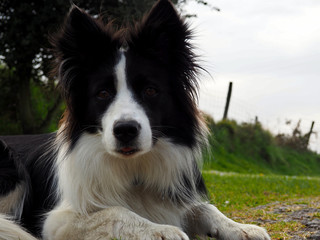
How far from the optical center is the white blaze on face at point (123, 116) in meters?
3.34

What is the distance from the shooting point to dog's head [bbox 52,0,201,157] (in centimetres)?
373

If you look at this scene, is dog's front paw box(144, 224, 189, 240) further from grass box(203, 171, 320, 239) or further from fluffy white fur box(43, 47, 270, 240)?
grass box(203, 171, 320, 239)

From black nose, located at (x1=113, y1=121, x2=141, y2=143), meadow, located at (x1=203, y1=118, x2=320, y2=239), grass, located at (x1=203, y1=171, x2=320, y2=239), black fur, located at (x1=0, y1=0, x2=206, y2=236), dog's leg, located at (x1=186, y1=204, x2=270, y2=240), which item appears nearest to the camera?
black nose, located at (x1=113, y1=121, x2=141, y2=143)

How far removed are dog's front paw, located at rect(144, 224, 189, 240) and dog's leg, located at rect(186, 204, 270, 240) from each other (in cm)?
63

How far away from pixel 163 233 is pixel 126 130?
0.82 metres

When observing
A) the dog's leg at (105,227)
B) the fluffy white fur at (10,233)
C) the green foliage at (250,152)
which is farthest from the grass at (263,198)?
the green foliage at (250,152)

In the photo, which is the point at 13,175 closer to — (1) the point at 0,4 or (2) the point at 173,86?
(2) the point at 173,86

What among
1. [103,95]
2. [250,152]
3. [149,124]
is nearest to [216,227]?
[149,124]

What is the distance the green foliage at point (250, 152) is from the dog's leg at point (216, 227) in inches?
571

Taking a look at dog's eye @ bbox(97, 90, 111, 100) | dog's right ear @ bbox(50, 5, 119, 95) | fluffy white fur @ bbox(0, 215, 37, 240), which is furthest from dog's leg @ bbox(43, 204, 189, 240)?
dog's right ear @ bbox(50, 5, 119, 95)

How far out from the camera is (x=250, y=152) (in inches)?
819

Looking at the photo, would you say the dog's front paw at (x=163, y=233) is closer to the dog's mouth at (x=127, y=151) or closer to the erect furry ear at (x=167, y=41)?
the dog's mouth at (x=127, y=151)

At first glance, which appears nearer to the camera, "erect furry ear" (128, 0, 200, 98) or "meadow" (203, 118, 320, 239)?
"erect furry ear" (128, 0, 200, 98)

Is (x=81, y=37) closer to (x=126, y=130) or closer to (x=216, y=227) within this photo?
(x=126, y=130)
